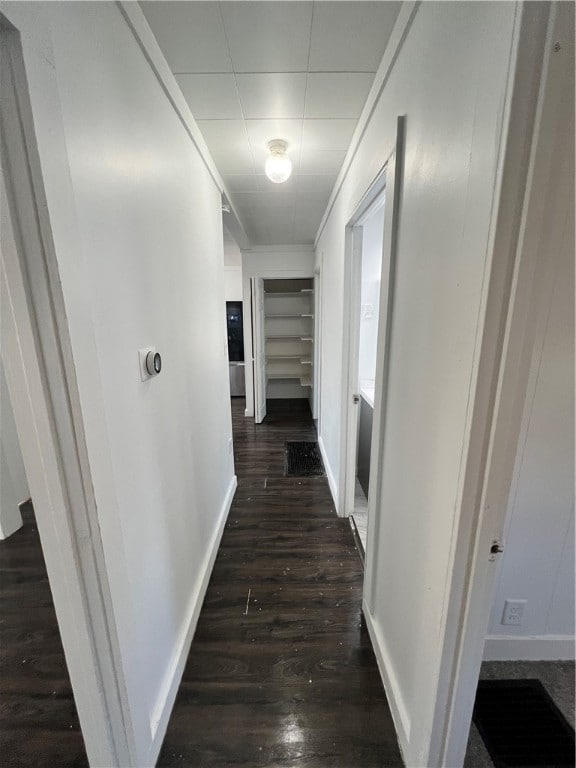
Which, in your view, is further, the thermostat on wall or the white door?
the white door

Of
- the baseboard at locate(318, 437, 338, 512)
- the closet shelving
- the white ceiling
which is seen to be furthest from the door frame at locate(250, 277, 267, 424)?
the white ceiling

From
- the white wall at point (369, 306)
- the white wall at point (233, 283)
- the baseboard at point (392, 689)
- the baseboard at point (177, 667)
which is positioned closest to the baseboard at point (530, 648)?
the baseboard at point (392, 689)

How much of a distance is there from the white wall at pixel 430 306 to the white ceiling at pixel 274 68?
7.0 inches

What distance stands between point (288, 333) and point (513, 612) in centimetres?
421

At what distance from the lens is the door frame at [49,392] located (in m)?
0.55

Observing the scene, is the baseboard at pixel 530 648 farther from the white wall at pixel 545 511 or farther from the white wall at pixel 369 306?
the white wall at pixel 369 306

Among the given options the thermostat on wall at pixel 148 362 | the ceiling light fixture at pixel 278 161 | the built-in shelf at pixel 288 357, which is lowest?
the built-in shelf at pixel 288 357

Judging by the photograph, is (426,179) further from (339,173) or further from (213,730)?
(213,730)

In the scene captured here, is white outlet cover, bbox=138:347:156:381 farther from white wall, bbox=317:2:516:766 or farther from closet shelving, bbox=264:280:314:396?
closet shelving, bbox=264:280:314:396

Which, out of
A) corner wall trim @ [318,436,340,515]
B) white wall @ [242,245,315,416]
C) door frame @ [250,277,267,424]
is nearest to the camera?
Result: corner wall trim @ [318,436,340,515]

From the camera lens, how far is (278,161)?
1715 mm

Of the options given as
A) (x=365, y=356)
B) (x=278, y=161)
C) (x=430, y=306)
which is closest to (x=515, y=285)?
(x=430, y=306)

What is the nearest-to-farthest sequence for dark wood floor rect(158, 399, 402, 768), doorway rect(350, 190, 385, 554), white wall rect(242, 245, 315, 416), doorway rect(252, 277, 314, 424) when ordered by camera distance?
dark wood floor rect(158, 399, 402, 768) → doorway rect(350, 190, 385, 554) → white wall rect(242, 245, 315, 416) → doorway rect(252, 277, 314, 424)

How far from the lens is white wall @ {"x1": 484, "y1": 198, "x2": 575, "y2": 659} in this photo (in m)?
0.97
